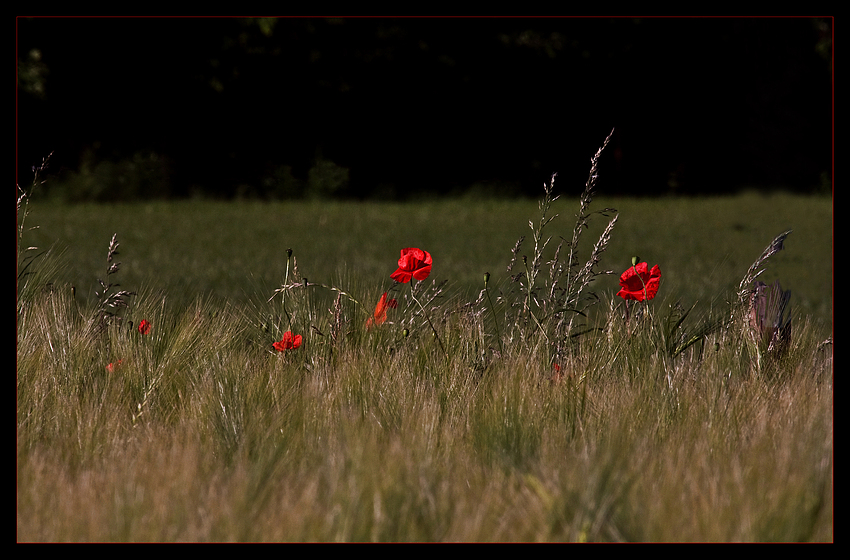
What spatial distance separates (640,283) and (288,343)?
0.97m

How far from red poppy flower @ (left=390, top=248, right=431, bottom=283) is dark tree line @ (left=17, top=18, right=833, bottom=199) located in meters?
8.40

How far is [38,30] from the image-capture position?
13930 mm

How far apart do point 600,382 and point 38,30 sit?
581 inches

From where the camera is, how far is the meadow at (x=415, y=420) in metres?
1.21

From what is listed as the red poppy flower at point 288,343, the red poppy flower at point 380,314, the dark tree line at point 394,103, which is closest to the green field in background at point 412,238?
the dark tree line at point 394,103

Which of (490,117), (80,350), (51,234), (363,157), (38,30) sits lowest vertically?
(80,350)

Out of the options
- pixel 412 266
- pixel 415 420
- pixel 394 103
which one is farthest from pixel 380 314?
pixel 394 103

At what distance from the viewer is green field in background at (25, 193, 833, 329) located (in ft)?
20.8

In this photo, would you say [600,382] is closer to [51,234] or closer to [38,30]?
[51,234]

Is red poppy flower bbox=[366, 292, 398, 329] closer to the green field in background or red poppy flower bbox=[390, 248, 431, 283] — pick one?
red poppy flower bbox=[390, 248, 431, 283]

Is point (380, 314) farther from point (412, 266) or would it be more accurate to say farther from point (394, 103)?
point (394, 103)

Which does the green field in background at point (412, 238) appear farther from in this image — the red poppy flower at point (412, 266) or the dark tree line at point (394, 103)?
the red poppy flower at point (412, 266)

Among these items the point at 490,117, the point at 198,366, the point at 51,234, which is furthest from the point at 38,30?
the point at 198,366

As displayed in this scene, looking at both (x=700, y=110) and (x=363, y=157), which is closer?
(x=363, y=157)
